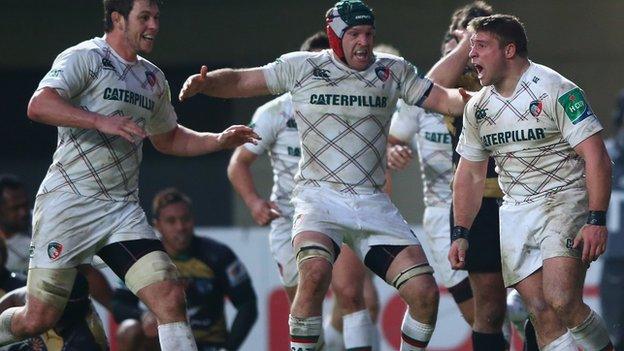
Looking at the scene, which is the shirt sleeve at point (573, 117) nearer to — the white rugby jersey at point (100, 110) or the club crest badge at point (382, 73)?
the club crest badge at point (382, 73)

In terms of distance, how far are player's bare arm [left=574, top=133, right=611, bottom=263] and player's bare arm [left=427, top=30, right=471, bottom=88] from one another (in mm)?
1582

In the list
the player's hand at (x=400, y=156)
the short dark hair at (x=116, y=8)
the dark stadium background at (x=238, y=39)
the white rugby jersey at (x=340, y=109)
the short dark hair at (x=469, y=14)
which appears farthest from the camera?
the dark stadium background at (x=238, y=39)

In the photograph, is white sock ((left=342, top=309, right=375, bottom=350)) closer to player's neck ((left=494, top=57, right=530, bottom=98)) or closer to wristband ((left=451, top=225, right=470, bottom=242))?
wristband ((left=451, top=225, right=470, bottom=242))

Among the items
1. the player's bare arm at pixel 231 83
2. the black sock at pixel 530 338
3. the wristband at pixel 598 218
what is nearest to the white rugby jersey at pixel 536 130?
the wristband at pixel 598 218

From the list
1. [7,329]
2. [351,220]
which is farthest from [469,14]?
[7,329]

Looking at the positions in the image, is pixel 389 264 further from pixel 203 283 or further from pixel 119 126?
pixel 203 283

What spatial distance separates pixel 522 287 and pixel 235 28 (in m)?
9.36

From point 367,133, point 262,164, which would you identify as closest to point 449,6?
point 262,164

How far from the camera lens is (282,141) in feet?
38.0

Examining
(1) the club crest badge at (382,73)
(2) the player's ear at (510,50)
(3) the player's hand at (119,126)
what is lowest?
(3) the player's hand at (119,126)

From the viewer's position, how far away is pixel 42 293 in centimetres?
902

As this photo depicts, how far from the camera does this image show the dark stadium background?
690 inches

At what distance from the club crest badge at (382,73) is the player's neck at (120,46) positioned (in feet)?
Answer: 4.60

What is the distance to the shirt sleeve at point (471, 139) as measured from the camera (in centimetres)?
902
